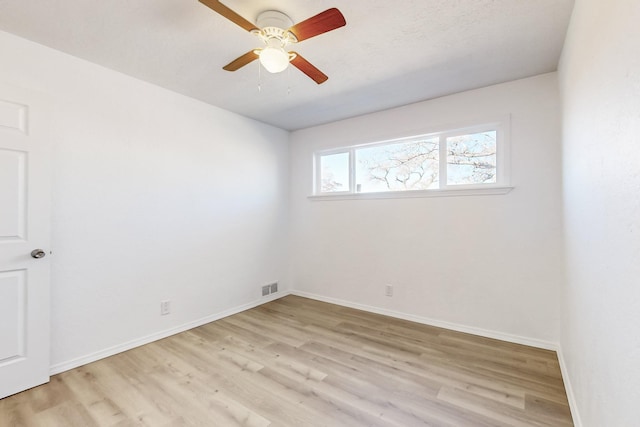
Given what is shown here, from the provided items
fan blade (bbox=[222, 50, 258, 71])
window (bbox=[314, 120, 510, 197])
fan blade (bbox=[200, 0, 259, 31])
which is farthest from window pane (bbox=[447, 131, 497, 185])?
fan blade (bbox=[200, 0, 259, 31])

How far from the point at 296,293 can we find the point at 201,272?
5.03 feet

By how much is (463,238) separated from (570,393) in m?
1.44

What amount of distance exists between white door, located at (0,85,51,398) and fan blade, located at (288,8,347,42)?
1929mm

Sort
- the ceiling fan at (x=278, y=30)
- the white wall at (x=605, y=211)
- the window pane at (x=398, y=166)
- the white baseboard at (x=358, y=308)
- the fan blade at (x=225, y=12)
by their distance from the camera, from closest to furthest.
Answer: the white wall at (x=605, y=211)
the fan blade at (x=225, y=12)
the ceiling fan at (x=278, y=30)
the white baseboard at (x=358, y=308)
the window pane at (x=398, y=166)

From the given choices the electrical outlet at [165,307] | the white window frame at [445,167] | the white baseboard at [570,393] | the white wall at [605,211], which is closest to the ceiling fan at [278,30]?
the white wall at [605,211]

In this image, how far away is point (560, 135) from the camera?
2408mm

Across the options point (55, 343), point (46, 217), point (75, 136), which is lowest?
A: point (55, 343)

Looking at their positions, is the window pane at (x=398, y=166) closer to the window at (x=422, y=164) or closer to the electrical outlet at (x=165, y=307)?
the window at (x=422, y=164)

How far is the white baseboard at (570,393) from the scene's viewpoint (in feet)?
5.26

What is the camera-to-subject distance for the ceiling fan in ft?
4.84

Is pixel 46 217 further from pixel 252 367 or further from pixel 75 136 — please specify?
pixel 252 367

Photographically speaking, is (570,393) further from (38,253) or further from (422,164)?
(38,253)

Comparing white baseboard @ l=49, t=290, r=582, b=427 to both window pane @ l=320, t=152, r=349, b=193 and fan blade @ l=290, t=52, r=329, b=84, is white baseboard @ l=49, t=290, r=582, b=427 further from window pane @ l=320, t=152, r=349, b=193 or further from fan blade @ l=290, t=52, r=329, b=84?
fan blade @ l=290, t=52, r=329, b=84

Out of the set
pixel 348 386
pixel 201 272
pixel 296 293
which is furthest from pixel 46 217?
pixel 296 293
